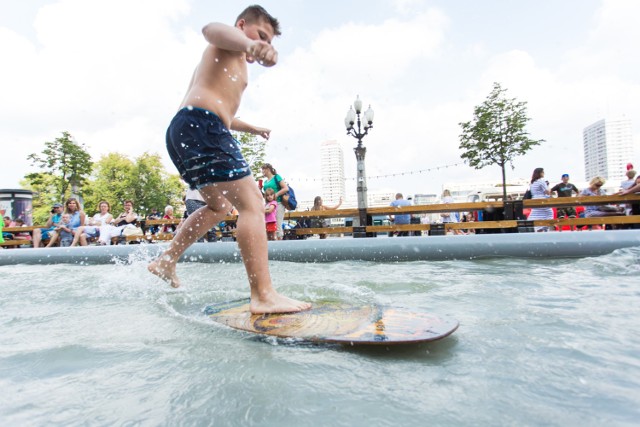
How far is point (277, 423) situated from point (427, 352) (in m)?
0.66

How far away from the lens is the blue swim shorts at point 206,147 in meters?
2.09

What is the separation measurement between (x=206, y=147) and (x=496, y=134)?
19.9m

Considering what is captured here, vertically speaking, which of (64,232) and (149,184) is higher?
(149,184)

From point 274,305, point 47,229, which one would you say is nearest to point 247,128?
point 274,305

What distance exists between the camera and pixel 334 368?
1266mm

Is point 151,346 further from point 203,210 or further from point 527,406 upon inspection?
point 527,406

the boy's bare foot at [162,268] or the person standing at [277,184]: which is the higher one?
the person standing at [277,184]

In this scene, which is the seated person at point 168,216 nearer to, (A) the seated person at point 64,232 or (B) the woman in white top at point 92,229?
(B) the woman in white top at point 92,229

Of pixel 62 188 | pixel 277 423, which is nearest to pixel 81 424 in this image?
pixel 277 423

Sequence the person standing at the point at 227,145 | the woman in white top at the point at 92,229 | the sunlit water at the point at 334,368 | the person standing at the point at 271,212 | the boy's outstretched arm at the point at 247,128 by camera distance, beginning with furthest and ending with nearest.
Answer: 1. the woman in white top at the point at 92,229
2. the person standing at the point at 271,212
3. the boy's outstretched arm at the point at 247,128
4. the person standing at the point at 227,145
5. the sunlit water at the point at 334,368

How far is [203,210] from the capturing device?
2529 mm

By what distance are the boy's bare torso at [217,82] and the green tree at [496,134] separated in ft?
61.6

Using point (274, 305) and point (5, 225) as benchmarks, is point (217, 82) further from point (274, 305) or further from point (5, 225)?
point (5, 225)

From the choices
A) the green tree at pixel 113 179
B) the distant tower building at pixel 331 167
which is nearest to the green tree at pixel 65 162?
the green tree at pixel 113 179
